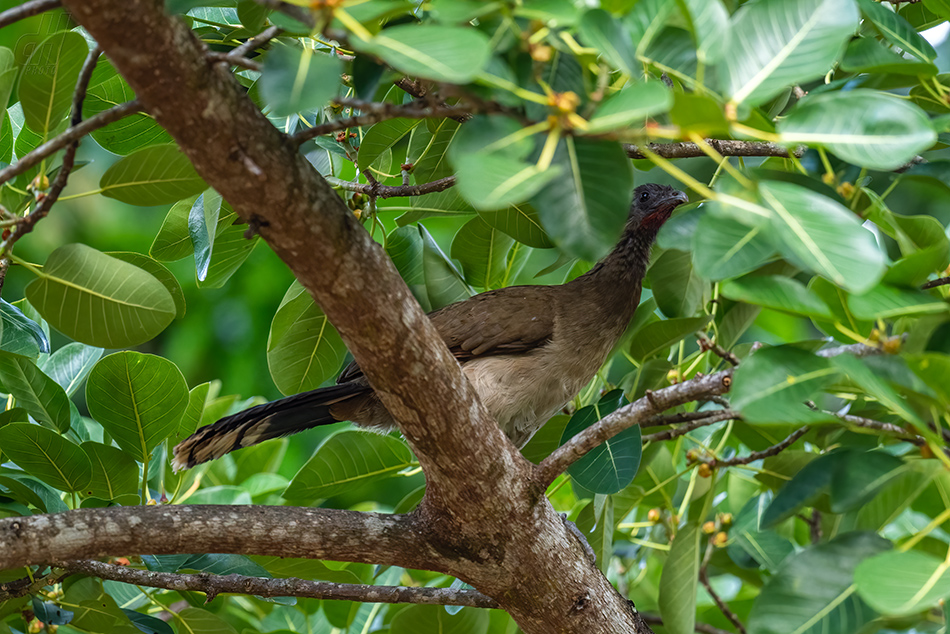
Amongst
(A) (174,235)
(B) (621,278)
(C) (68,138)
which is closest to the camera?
(C) (68,138)

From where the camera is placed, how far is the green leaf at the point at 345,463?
230 cm

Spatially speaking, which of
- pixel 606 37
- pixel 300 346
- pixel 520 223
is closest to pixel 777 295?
pixel 606 37

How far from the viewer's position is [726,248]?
1.06 m

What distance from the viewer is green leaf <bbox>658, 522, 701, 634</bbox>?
2109 mm

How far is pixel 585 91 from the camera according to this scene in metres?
1.09

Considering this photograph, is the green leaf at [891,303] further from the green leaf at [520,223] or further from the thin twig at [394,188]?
the thin twig at [394,188]

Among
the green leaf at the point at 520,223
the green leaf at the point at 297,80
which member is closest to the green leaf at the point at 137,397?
the green leaf at the point at 520,223

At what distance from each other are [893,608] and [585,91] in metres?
0.76

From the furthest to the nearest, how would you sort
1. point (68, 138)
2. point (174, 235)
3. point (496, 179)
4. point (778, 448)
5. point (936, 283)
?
1. point (174, 235)
2. point (778, 448)
3. point (936, 283)
4. point (68, 138)
5. point (496, 179)

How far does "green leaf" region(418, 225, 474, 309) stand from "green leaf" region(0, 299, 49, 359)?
1.06 m

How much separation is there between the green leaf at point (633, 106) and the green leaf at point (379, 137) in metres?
1.21

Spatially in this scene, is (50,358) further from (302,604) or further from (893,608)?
(893,608)

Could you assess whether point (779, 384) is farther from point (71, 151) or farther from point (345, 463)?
point (345, 463)

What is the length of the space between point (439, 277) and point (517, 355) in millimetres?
438
